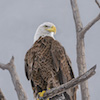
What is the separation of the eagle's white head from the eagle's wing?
45cm

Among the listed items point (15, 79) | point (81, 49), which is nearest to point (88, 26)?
point (81, 49)

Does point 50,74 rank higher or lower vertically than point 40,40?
lower

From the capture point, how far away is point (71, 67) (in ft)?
16.7

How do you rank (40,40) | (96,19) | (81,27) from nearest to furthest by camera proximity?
(40,40)
(96,19)
(81,27)

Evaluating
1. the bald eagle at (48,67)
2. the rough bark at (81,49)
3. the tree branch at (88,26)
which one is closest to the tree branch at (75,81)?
the bald eagle at (48,67)

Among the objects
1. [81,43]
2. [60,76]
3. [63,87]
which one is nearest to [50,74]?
[60,76]

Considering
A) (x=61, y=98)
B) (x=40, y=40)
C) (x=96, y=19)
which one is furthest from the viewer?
(x=96, y=19)

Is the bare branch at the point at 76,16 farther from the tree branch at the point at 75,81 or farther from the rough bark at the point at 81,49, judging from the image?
the tree branch at the point at 75,81

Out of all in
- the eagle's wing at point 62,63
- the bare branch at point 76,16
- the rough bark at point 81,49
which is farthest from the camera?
the bare branch at point 76,16

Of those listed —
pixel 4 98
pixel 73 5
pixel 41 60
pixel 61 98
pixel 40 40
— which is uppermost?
pixel 73 5

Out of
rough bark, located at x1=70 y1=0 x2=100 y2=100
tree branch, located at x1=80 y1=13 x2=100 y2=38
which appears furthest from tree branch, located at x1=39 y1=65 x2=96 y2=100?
tree branch, located at x1=80 y1=13 x2=100 y2=38

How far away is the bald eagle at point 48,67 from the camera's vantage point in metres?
4.87

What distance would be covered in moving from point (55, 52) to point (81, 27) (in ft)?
4.61

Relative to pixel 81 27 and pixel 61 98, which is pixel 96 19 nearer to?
pixel 81 27
